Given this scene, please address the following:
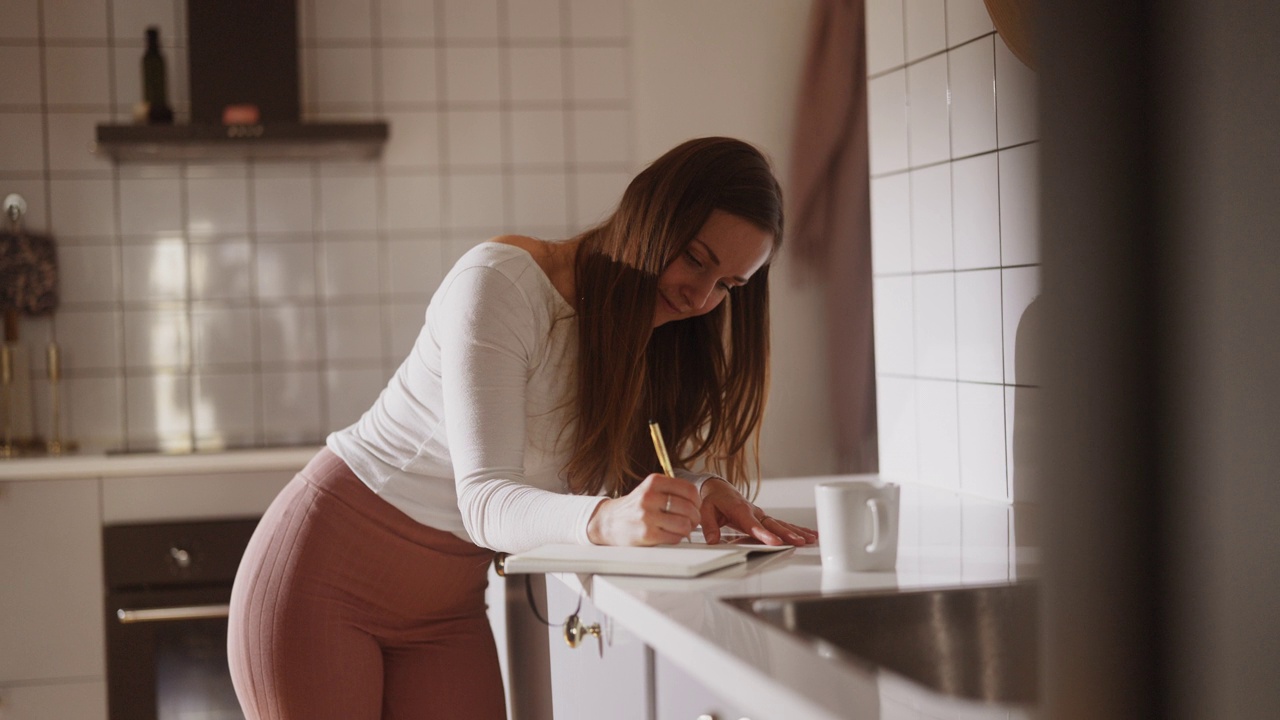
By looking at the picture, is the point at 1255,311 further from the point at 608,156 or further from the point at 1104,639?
the point at 608,156

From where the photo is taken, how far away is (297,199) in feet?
9.54

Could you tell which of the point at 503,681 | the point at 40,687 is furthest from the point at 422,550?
the point at 40,687

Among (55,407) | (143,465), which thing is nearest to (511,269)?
(143,465)

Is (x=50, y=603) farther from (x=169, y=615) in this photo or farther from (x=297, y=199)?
(x=297, y=199)

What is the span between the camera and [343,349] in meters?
2.95

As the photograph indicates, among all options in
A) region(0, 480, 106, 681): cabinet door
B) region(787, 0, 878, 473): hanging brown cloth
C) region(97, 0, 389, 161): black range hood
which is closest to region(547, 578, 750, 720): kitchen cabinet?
region(0, 480, 106, 681): cabinet door

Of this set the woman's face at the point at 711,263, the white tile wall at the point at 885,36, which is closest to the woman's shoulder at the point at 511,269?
the woman's face at the point at 711,263

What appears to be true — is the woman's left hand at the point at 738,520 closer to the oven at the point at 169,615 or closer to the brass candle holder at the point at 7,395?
the oven at the point at 169,615

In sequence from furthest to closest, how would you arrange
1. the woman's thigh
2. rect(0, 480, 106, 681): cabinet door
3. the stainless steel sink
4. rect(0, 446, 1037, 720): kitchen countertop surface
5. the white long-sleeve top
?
rect(0, 480, 106, 681): cabinet door
the woman's thigh
the white long-sleeve top
the stainless steel sink
rect(0, 446, 1037, 720): kitchen countertop surface

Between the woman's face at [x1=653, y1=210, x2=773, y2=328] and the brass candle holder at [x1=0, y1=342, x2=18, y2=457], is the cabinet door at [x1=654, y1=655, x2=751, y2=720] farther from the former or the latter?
the brass candle holder at [x1=0, y1=342, x2=18, y2=457]

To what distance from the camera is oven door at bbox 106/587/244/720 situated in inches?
92.3

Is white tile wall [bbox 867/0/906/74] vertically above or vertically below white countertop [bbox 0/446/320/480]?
above

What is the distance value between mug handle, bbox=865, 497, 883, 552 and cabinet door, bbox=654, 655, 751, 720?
0.22 meters

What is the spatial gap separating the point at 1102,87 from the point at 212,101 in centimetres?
284
